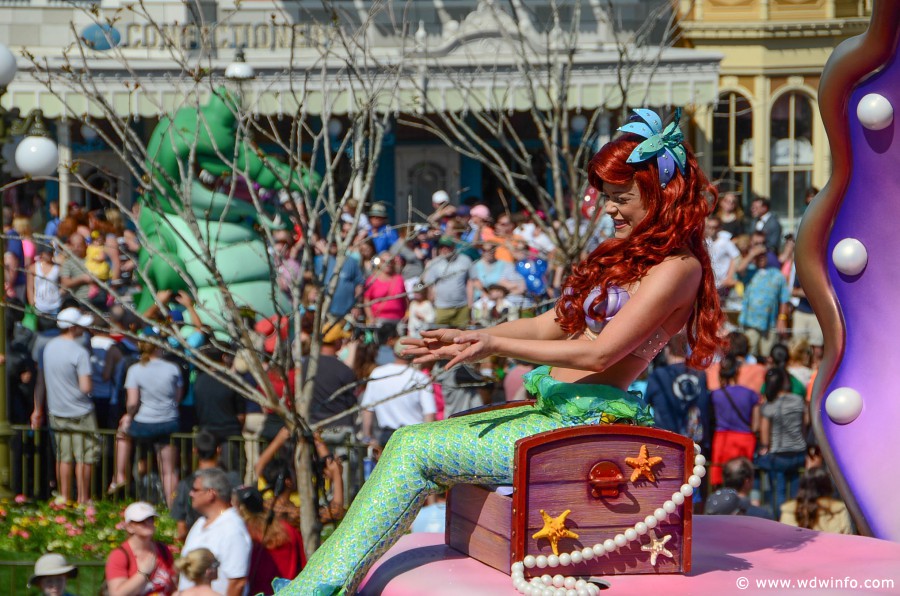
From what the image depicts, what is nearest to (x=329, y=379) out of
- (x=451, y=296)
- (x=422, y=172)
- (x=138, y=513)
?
(x=138, y=513)

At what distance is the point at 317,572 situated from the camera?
11.7 ft

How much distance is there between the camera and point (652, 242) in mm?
3537

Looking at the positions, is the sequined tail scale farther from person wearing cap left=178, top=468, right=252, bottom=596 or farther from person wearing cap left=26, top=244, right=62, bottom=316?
person wearing cap left=26, top=244, right=62, bottom=316

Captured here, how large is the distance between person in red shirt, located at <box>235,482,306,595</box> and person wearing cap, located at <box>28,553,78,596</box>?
0.79 meters

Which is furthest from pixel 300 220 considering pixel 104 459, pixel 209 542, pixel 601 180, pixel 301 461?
pixel 104 459

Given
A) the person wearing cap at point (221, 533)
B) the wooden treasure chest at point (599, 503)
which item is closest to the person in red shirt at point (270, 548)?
the person wearing cap at point (221, 533)

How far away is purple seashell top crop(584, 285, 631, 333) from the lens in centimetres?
357

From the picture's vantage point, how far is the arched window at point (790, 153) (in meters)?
21.6

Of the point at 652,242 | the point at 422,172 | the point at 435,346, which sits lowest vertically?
the point at 435,346

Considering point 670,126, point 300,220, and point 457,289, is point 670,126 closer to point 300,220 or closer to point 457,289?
point 300,220

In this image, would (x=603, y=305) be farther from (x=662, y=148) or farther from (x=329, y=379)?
(x=329, y=379)

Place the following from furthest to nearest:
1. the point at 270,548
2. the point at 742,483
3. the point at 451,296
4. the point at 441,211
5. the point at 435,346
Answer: the point at 451,296
the point at 441,211
the point at 742,483
the point at 270,548
the point at 435,346

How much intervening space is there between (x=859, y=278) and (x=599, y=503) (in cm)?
111

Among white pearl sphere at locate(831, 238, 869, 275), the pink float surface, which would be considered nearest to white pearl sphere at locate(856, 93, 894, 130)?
white pearl sphere at locate(831, 238, 869, 275)
